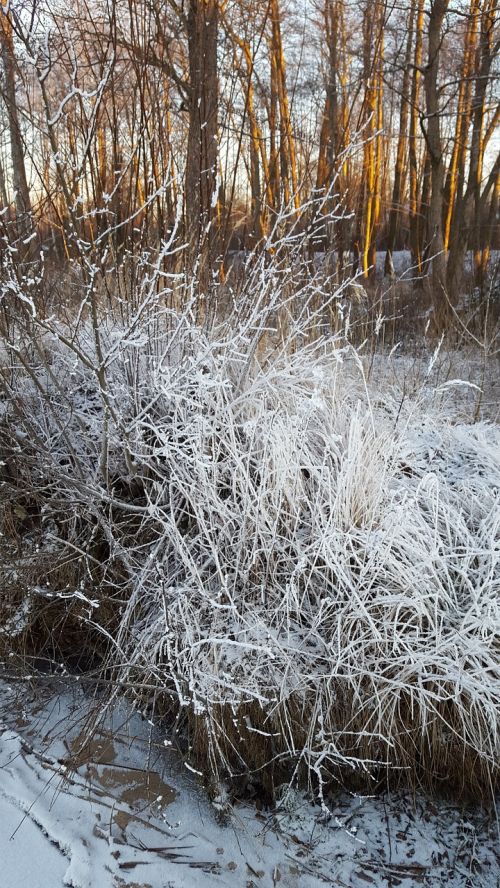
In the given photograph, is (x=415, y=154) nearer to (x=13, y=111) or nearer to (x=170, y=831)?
(x=13, y=111)

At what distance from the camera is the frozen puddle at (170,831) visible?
178cm

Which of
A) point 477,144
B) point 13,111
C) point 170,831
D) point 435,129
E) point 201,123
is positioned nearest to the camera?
point 170,831

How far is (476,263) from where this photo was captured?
7801 millimetres

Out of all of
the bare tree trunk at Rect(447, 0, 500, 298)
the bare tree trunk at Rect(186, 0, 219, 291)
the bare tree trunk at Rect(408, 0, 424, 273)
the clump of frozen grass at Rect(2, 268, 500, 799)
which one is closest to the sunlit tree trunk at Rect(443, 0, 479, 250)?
the bare tree trunk at Rect(447, 0, 500, 298)

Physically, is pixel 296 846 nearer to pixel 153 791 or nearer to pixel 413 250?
pixel 153 791

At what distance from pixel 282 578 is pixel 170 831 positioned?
2.98 ft

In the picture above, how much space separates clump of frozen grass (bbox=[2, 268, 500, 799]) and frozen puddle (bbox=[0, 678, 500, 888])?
0.13 m

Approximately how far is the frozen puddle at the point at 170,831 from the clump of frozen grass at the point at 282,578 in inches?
5.0

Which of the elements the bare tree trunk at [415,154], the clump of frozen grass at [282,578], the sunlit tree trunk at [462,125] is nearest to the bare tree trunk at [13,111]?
the clump of frozen grass at [282,578]

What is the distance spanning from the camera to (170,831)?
75.1 inches

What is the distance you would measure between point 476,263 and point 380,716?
730cm

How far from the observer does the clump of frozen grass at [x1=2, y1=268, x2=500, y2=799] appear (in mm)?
1918

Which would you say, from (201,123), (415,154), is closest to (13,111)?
(201,123)

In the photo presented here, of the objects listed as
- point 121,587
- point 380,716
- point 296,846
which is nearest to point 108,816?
point 296,846
